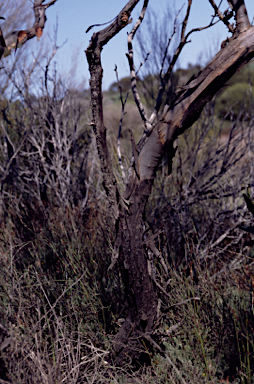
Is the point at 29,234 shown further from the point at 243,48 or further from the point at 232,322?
the point at 243,48

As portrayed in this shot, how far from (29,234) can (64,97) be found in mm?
2021

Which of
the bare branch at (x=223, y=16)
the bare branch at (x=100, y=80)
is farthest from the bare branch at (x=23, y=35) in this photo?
the bare branch at (x=223, y=16)

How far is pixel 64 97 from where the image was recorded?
4.54 meters

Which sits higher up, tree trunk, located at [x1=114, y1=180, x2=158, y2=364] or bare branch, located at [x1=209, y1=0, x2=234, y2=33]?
bare branch, located at [x1=209, y1=0, x2=234, y2=33]

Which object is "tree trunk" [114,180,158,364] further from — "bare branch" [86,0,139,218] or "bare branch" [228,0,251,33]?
"bare branch" [228,0,251,33]

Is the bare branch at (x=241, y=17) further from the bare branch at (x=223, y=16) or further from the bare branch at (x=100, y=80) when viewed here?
the bare branch at (x=100, y=80)

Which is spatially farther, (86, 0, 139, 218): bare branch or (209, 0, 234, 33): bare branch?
(209, 0, 234, 33): bare branch

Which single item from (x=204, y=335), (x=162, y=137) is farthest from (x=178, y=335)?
(x=162, y=137)

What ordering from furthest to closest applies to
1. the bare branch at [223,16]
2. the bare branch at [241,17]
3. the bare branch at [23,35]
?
the bare branch at [223,16] → the bare branch at [241,17] → the bare branch at [23,35]

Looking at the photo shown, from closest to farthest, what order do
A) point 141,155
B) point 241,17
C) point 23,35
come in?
1. point 23,35
2. point 241,17
3. point 141,155

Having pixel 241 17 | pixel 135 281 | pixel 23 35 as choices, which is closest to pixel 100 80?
pixel 23 35

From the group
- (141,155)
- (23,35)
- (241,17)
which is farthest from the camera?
(141,155)

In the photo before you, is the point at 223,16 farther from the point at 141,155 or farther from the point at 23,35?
the point at 23,35

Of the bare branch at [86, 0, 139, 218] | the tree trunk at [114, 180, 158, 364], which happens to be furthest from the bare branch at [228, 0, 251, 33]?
the tree trunk at [114, 180, 158, 364]
